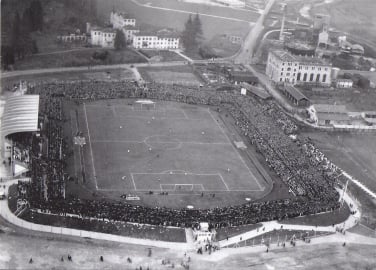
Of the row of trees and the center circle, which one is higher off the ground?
the row of trees

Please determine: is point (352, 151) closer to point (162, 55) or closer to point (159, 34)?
point (162, 55)

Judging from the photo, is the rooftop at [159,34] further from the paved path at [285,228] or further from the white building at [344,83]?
the paved path at [285,228]

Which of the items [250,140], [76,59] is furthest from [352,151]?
[76,59]

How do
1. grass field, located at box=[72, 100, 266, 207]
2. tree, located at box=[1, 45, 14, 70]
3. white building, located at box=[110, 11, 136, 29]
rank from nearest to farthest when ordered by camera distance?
grass field, located at box=[72, 100, 266, 207], tree, located at box=[1, 45, 14, 70], white building, located at box=[110, 11, 136, 29]

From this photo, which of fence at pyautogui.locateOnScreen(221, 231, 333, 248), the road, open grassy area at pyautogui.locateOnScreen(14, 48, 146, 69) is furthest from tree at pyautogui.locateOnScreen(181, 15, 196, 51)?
fence at pyautogui.locateOnScreen(221, 231, 333, 248)

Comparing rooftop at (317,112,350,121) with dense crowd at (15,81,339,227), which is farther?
rooftop at (317,112,350,121)

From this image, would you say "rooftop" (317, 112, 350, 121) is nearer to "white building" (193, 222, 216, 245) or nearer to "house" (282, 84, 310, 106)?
"house" (282, 84, 310, 106)
